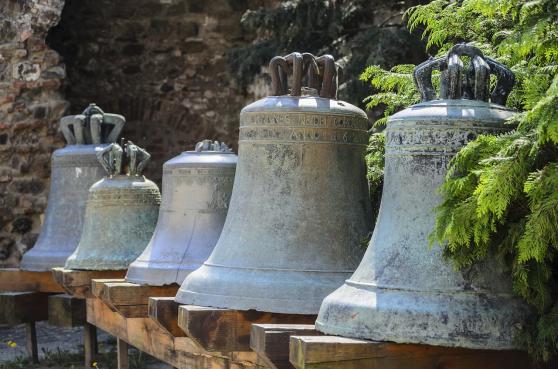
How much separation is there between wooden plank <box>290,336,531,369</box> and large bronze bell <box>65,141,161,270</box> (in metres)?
2.79

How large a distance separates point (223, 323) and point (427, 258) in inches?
32.4

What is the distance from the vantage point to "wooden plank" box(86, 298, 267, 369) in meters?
3.61

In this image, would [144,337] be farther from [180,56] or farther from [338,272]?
[180,56]

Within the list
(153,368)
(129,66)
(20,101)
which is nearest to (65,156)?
(153,368)

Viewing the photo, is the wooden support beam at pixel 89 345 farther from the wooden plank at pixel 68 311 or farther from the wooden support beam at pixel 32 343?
the wooden support beam at pixel 32 343

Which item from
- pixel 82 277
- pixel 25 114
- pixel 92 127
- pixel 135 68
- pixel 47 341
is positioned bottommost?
pixel 47 341

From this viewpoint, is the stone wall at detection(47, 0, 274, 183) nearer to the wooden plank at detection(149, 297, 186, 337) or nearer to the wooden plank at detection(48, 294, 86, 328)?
the wooden plank at detection(48, 294, 86, 328)

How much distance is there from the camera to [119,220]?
5.40 metres

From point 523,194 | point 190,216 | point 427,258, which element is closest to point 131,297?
point 190,216

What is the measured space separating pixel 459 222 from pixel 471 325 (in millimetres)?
250

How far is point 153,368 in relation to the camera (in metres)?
6.70

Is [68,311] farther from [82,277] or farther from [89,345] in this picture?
[82,277]

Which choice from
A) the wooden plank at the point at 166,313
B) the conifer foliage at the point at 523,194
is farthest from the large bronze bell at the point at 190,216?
the conifer foliage at the point at 523,194

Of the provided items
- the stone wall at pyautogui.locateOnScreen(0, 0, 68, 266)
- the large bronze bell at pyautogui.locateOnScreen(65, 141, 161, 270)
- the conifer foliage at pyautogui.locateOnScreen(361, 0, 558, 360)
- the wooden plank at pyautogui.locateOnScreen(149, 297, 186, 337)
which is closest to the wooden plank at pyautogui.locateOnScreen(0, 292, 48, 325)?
the large bronze bell at pyautogui.locateOnScreen(65, 141, 161, 270)
